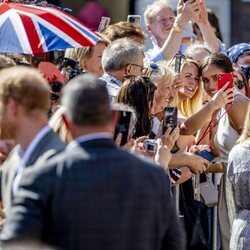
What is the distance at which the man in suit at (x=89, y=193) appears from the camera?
4.92 metres

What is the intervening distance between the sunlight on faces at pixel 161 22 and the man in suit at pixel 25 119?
5.51 m

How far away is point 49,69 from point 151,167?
2502mm

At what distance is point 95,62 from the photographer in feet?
31.0

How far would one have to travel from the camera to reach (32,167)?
5.23m

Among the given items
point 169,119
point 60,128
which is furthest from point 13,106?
point 169,119

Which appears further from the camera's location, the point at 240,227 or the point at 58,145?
the point at 240,227

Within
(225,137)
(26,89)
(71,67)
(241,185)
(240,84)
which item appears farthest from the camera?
(240,84)

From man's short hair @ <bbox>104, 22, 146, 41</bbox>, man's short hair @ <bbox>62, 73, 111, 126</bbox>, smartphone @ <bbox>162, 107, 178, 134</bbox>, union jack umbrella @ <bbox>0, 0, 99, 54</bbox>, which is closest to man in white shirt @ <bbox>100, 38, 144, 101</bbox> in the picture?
union jack umbrella @ <bbox>0, 0, 99, 54</bbox>

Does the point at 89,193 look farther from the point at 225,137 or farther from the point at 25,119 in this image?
the point at 225,137

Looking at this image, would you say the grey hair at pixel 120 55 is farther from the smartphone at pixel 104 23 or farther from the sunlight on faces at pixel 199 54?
the sunlight on faces at pixel 199 54

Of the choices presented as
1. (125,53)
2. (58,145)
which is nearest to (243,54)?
(125,53)

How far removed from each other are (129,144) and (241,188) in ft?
3.60

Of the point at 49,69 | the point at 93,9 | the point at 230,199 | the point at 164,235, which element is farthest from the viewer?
the point at 93,9

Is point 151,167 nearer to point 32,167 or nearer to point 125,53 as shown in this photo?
point 32,167
